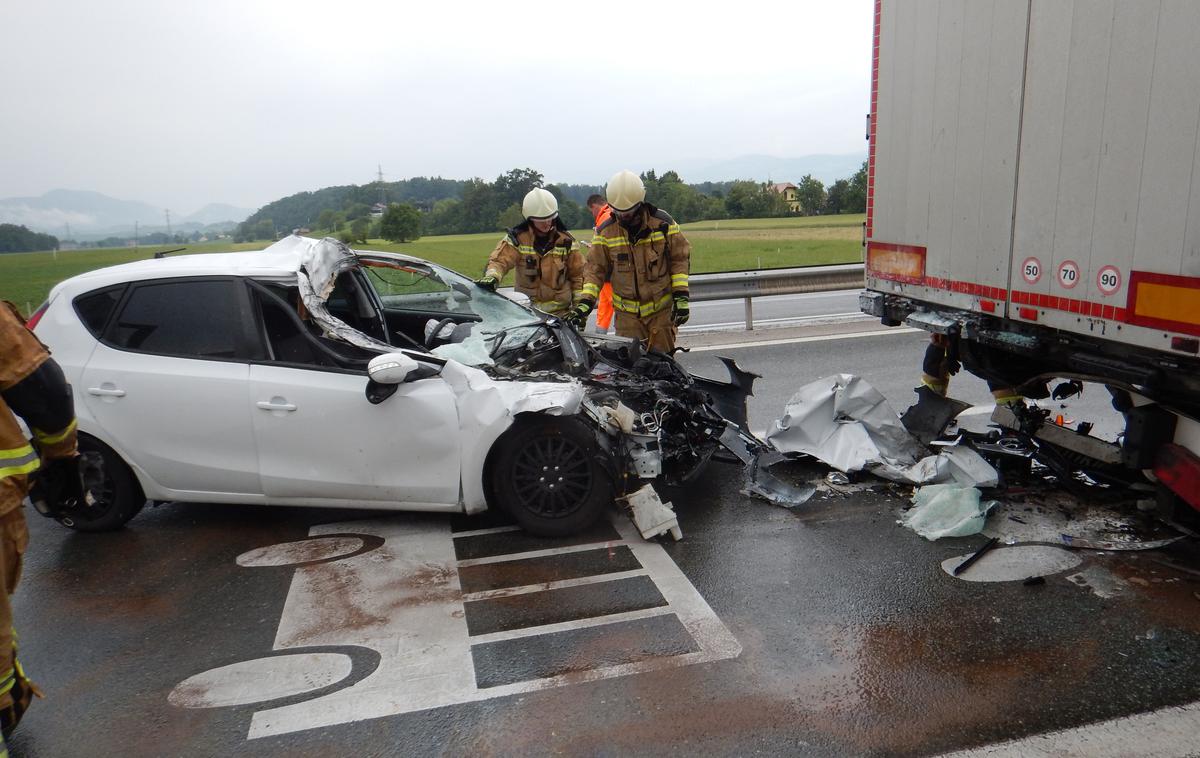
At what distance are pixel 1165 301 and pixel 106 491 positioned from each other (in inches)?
209

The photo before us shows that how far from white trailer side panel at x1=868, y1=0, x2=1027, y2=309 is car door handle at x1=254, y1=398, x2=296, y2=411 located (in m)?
3.81

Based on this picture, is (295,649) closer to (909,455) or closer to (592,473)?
(592,473)

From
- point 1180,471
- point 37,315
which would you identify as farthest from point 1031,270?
point 37,315

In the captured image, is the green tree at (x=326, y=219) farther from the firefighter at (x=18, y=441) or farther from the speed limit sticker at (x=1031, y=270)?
the speed limit sticker at (x=1031, y=270)

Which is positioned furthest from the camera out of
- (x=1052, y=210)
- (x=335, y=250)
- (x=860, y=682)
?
(x=335, y=250)

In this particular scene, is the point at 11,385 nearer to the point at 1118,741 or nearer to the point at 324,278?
the point at 324,278

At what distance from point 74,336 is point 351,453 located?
1715 millimetres

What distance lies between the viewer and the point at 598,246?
6629 mm

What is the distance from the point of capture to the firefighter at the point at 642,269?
6520mm

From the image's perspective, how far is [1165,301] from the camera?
3318 mm

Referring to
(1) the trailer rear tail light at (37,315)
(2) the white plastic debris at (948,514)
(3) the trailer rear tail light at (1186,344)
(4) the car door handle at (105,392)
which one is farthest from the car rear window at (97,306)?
(3) the trailer rear tail light at (1186,344)

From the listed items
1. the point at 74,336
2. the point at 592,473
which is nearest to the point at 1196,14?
the point at 592,473

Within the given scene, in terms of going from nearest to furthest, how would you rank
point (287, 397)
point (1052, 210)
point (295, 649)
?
point (295, 649) < point (1052, 210) < point (287, 397)

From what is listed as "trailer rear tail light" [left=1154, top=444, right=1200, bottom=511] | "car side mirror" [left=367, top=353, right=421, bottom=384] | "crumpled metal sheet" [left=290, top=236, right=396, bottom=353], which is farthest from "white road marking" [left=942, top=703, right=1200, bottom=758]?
"crumpled metal sheet" [left=290, top=236, right=396, bottom=353]
